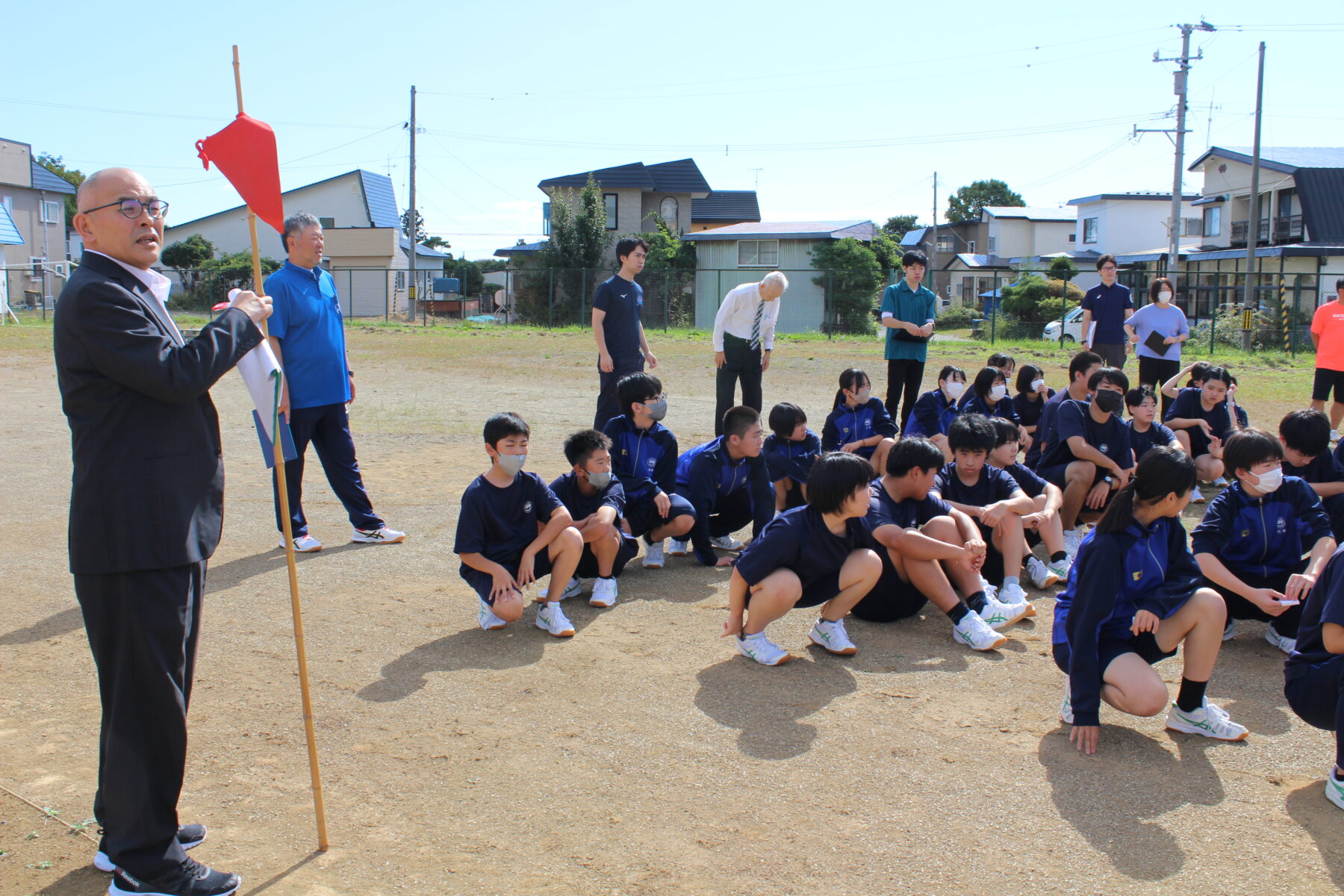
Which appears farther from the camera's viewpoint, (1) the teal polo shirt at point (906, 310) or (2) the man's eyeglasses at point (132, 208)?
(1) the teal polo shirt at point (906, 310)

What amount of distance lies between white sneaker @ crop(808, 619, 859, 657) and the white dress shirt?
13.5 feet

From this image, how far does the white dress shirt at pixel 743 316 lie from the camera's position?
845cm

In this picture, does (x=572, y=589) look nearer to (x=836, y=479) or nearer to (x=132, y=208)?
(x=836, y=479)

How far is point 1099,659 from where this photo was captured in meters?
3.77

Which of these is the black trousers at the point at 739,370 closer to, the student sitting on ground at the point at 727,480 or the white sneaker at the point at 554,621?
the student sitting on ground at the point at 727,480

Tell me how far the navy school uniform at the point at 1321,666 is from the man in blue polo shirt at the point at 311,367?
16.5ft

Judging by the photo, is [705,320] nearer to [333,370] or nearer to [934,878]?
[333,370]

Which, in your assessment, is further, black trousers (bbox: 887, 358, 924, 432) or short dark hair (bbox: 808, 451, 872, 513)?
black trousers (bbox: 887, 358, 924, 432)

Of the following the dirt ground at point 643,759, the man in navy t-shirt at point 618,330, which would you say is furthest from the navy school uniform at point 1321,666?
the man in navy t-shirt at point 618,330

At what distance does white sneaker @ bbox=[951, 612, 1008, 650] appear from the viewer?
4.73m

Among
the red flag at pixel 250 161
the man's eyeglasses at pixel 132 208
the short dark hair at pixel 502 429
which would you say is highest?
the red flag at pixel 250 161

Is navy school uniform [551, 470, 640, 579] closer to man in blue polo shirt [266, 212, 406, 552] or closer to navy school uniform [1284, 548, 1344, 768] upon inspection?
man in blue polo shirt [266, 212, 406, 552]

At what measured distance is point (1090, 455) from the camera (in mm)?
6598

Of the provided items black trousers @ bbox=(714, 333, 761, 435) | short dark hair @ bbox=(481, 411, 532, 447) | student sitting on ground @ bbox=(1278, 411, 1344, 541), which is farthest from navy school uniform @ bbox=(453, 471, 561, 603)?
student sitting on ground @ bbox=(1278, 411, 1344, 541)
